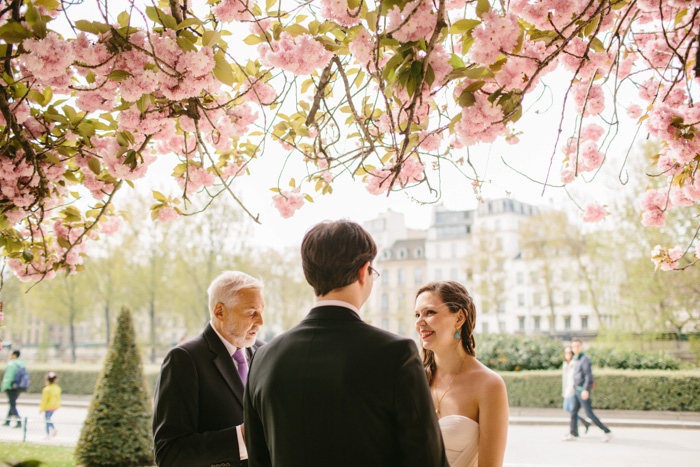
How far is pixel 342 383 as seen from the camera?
1475 millimetres

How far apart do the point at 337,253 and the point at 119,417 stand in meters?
6.66

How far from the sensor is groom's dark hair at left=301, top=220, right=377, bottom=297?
1.60m

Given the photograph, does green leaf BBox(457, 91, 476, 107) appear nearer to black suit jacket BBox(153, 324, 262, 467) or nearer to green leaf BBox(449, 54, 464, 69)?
green leaf BBox(449, 54, 464, 69)

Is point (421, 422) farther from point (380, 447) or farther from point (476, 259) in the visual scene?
point (476, 259)

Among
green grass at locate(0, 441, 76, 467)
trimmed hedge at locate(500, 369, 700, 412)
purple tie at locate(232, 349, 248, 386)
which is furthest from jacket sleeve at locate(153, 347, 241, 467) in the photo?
trimmed hedge at locate(500, 369, 700, 412)

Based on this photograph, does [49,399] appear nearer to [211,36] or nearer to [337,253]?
[211,36]

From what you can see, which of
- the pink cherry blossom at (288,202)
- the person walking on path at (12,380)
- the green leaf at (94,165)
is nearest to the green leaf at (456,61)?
the pink cherry blossom at (288,202)

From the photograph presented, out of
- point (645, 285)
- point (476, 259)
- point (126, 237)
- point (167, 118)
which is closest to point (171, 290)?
point (126, 237)

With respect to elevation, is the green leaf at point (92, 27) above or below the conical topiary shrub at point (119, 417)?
above

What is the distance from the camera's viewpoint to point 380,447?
4.83 ft

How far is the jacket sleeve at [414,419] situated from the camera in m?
1.42

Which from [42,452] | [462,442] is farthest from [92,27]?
[42,452]

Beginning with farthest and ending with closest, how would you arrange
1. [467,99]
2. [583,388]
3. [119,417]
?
[583,388] → [119,417] → [467,99]

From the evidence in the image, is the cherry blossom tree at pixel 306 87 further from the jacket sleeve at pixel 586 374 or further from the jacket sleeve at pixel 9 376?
the jacket sleeve at pixel 9 376
